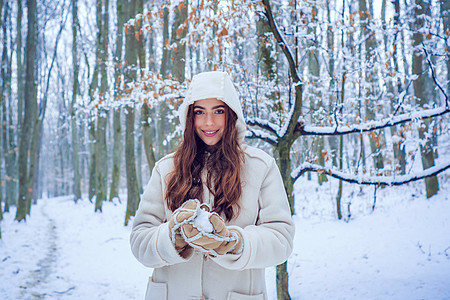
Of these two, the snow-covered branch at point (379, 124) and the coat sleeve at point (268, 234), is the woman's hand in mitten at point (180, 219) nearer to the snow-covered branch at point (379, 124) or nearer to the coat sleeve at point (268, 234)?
the coat sleeve at point (268, 234)

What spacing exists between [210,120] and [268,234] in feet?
2.48

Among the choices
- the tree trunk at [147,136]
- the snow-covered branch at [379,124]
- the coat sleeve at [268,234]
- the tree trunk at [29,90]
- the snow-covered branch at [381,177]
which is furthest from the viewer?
the tree trunk at [29,90]

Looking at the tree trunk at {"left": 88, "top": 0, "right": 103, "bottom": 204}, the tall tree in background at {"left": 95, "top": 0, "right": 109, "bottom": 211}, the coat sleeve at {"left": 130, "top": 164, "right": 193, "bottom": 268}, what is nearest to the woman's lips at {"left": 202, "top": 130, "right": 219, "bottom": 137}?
the coat sleeve at {"left": 130, "top": 164, "right": 193, "bottom": 268}

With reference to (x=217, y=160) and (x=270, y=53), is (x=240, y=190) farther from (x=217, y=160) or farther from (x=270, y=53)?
(x=270, y=53)

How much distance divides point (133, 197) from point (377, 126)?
802cm

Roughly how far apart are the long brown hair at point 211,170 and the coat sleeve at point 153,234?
92 mm

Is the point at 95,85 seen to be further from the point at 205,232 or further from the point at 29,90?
the point at 205,232

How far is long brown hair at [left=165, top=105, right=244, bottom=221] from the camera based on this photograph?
Answer: 5.60 ft

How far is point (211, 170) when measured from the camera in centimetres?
181

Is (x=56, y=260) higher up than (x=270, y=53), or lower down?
lower down

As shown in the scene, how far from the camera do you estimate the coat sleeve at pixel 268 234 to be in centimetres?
145

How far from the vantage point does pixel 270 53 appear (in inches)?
197

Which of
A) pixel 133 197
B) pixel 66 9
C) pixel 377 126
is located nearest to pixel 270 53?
pixel 377 126

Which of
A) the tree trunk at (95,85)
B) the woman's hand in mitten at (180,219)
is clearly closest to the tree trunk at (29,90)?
the tree trunk at (95,85)
